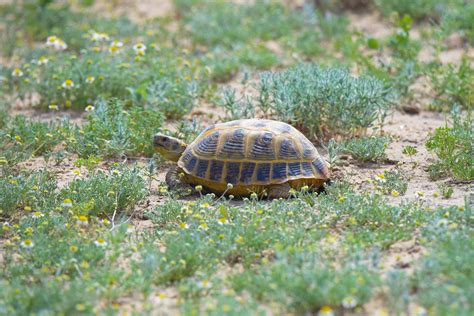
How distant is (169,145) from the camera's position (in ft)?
22.9

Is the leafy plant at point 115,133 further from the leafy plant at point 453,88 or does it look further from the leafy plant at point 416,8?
the leafy plant at point 416,8

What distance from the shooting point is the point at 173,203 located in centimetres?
A: 600

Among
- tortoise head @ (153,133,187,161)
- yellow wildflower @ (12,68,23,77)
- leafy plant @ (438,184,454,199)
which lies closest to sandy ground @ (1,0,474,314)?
leafy plant @ (438,184,454,199)

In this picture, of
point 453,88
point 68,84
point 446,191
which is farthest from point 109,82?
point 446,191

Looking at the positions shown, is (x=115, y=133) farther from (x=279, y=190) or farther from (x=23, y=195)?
(x=279, y=190)

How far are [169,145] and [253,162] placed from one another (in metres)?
0.93

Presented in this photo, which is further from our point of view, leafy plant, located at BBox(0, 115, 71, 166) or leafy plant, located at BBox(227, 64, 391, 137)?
leafy plant, located at BBox(227, 64, 391, 137)

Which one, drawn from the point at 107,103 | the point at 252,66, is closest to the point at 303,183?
the point at 107,103

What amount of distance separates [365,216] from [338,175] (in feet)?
4.21

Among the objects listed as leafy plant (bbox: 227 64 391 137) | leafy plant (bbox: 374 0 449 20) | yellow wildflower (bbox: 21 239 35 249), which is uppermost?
leafy plant (bbox: 374 0 449 20)

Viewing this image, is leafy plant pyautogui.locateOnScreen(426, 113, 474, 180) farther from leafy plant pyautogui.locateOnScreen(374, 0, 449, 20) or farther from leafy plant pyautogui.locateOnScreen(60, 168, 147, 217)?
leafy plant pyautogui.locateOnScreen(374, 0, 449, 20)

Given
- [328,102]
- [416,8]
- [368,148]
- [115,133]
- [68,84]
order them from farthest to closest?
[416,8] < [68,84] < [328,102] < [115,133] < [368,148]

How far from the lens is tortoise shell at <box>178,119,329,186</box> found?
637cm

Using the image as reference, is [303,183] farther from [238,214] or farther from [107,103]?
[107,103]
